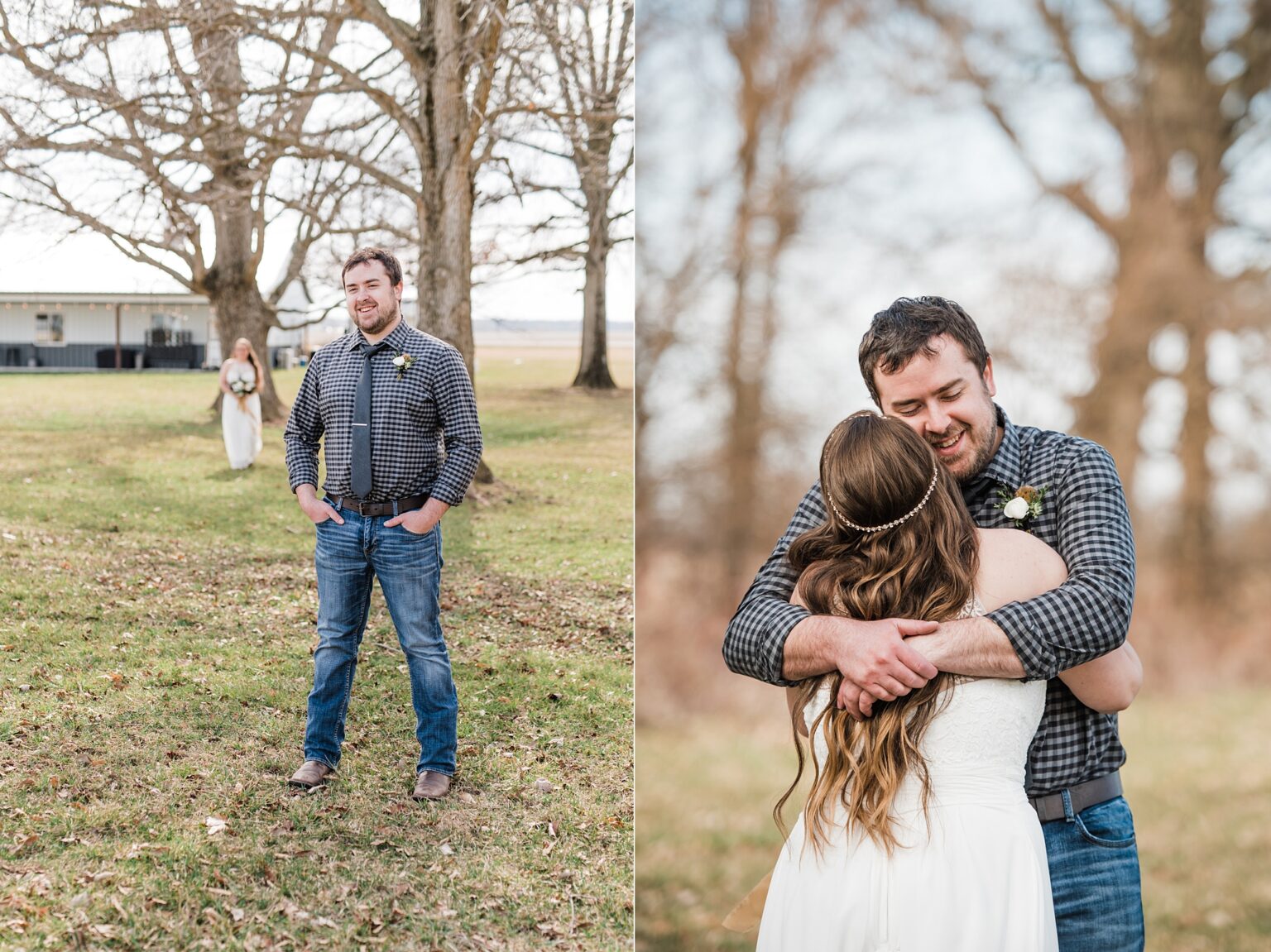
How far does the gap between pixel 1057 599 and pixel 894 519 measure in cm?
22

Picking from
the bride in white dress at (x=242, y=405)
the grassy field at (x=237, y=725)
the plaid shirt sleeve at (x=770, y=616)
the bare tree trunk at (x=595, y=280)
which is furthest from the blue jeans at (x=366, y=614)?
the bare tree trunk at (x=595, y=280)

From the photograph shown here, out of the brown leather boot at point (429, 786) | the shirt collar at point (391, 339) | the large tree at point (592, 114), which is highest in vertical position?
the large tree at point (592, 114)

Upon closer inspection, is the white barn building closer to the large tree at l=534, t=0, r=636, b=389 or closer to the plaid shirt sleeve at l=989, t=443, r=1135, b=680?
the large tree at l=534, t=0, r=636, b=389

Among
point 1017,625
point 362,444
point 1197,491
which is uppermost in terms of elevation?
point 362,444

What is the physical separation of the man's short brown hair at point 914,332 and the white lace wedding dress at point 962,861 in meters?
0.49

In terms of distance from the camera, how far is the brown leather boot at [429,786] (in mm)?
2859

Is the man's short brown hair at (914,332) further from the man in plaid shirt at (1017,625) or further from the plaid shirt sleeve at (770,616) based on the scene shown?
the plaid shirt sleeve at (770,616)

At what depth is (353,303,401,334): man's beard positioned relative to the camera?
2.59 metres

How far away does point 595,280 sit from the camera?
6.95 m

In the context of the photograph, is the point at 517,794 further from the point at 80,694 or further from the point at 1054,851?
the point at 1054,851

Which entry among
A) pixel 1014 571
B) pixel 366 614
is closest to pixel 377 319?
pixel 366 614

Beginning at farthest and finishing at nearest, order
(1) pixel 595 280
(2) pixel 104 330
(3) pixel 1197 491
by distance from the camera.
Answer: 1. (1) pixel 595 280
2. (3) pixel 1197 491
3. (2) pixel 104 330

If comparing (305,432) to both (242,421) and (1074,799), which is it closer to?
(242,421)

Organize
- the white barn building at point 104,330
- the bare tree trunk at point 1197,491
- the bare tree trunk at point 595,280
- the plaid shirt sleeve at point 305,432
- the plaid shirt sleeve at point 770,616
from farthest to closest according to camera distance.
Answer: the bare tree trunk at point 595,280, the bare tree trunk at point 1197,491, the white barn building at point 104,330, the plaid shirt sleeve at point 305,432, the plaid shirt sleeve at point 770,616
